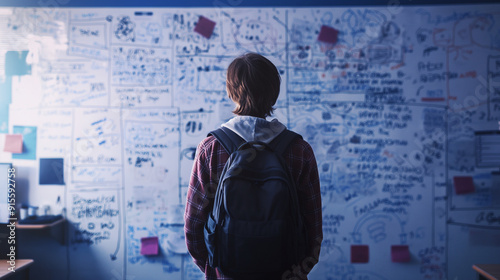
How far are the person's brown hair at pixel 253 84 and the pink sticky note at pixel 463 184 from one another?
6.14ft

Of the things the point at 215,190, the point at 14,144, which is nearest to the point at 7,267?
the point at 14,144

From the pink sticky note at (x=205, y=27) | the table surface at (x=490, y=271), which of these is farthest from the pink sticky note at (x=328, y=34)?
the table surface at (x=490, y=271)

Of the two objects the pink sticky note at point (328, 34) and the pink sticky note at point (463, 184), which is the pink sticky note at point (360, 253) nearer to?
the pink sticky note at point (463, 184)

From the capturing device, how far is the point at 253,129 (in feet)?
3.59

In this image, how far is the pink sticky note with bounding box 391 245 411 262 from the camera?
233 cm

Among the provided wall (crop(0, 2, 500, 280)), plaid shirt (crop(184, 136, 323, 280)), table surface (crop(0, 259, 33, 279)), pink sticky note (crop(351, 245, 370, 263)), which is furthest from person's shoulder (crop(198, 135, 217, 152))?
pink sticky note (crop(351, 245, 370, 263))

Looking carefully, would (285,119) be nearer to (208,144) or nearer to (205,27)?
(205,27)

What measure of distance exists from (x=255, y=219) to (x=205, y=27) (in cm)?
171

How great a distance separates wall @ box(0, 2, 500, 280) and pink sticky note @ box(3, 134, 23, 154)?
101 mm

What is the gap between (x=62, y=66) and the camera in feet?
7.73

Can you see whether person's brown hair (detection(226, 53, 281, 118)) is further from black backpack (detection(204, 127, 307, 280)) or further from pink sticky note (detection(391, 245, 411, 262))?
pink sticky note (detection(391, 245, 411, 262))

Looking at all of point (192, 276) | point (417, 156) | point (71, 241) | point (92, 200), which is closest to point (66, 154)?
point (92, 200)

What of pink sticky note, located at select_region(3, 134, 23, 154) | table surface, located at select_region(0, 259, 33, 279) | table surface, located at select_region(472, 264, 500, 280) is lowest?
table surface, located at select_region(0, 259, 33, 279)

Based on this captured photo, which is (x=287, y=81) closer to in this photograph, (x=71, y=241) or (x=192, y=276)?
(x=192, y=276)
